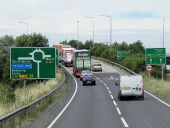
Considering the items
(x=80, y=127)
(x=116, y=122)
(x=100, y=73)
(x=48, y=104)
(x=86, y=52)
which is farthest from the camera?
(x=100, y=73)

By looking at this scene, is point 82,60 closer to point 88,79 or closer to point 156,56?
point 88,79

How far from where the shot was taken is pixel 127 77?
1499 inches

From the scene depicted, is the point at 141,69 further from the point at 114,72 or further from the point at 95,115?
the point at 95,115

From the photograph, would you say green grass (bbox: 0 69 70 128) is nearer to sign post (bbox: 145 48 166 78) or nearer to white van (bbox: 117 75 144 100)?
white van (bbox: 117 75 144 100)

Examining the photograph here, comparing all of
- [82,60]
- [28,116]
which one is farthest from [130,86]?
[82,60]

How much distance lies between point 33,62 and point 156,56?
76.6 feet

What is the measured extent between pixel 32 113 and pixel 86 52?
165 feet

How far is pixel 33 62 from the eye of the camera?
34.2 m

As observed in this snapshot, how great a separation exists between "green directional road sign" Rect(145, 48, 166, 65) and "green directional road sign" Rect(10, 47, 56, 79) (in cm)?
2202

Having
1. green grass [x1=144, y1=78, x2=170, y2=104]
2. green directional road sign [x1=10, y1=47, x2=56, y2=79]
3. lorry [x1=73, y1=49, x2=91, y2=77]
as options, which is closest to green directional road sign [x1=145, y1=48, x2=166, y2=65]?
green grass [x1=144, y1=78, x2=170, y2=104]

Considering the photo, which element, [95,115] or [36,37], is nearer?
[95,115]

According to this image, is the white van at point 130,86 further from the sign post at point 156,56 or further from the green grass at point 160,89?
the sign post at point 156,56

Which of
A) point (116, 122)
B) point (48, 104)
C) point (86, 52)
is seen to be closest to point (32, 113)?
point (116, 122)

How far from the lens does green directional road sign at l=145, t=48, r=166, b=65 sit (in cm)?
5422
